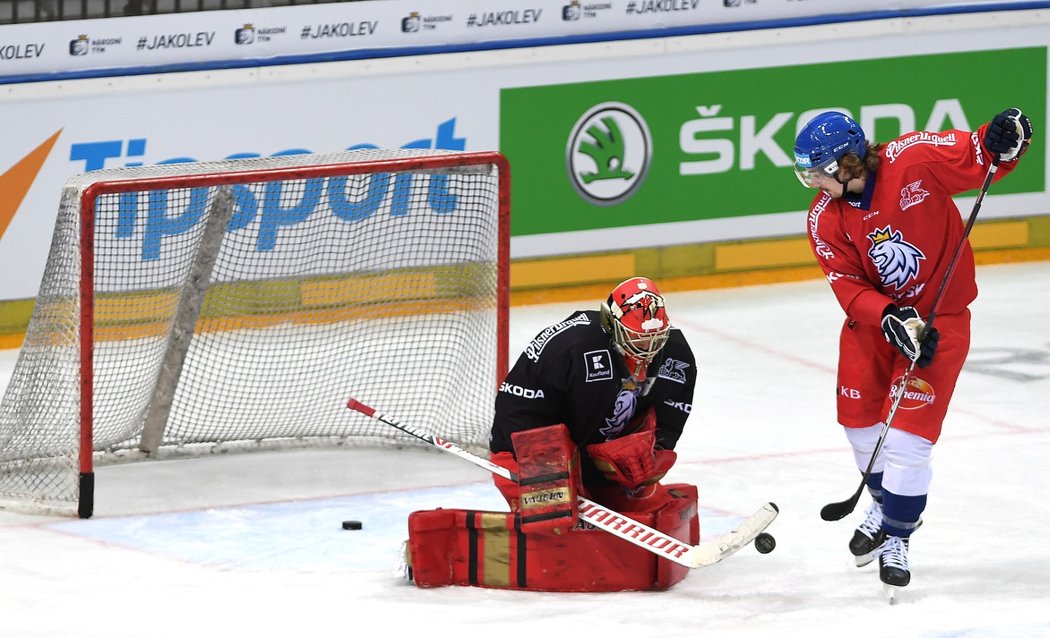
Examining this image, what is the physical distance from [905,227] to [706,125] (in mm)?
3640

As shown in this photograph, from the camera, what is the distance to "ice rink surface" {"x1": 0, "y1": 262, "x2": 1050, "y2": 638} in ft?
14.0

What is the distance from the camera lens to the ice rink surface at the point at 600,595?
4.28 meters

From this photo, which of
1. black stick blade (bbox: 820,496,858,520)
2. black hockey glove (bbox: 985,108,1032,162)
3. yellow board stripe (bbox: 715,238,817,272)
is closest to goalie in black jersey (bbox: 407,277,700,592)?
black stick blade (bbox: 820,496,858,520)

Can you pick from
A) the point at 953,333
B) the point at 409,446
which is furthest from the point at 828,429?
the point at 953,333

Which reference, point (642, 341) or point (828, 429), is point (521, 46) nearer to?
point (828, 429)

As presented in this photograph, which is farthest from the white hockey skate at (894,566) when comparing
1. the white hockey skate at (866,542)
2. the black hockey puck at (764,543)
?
the black hockey puck at (764,543)

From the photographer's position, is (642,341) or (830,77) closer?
(642,341)

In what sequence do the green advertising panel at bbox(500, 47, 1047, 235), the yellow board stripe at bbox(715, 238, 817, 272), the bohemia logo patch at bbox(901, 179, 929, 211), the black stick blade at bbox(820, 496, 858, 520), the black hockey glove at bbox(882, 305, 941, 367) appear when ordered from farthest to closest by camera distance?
the yellow board stripe at bbox(715, 238, 817, 272) < the green advertising panel at bbox(500, 47, 1047, 235) < the black stick blade at bbox(820, 496, 858, 520) < the bohemia logo patch at bbox(901, 179, 929, 211) < the black hockey glove at bbox(882, 305, 941, 367)

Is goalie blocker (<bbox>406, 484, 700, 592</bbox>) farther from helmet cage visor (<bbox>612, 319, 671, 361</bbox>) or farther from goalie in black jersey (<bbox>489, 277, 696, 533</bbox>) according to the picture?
helmet cage visor (<bbox>612, 319, 671, 361</bbox>)

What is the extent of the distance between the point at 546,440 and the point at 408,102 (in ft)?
10.8

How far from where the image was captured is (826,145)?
4.32 m

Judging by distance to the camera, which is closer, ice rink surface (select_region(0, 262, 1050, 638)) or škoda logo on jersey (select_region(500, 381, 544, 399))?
ice rink surface (select_region(0, 262, 1050, 638))

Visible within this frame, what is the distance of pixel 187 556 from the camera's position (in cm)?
484

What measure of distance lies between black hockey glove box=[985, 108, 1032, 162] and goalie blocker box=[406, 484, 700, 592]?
44.9 inches
